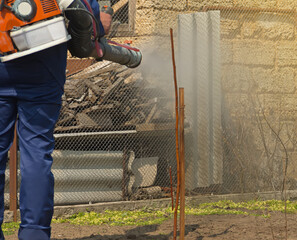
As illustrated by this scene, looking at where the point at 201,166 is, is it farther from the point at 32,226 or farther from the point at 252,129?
the point at 32,226

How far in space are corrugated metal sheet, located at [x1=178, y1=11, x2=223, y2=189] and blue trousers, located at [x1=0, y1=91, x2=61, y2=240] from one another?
4463 millimetres

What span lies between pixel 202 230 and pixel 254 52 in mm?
3873

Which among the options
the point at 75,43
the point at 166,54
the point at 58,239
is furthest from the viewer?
the point at 166,54

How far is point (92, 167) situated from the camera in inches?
269

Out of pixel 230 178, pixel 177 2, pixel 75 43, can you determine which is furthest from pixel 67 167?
pixel 75 43

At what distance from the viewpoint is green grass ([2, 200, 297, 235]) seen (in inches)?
233

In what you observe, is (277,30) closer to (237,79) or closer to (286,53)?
(286,53)

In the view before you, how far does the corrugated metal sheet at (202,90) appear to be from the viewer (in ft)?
24.6

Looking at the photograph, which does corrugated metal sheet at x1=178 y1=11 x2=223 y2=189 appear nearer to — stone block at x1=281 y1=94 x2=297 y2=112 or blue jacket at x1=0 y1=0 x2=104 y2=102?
stone block at x1=281 y1=94 x2=297 y2=112

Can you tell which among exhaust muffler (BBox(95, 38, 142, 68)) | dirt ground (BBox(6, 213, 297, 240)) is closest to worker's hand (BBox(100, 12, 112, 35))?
exhaust muffler (BBox(95, 38, 142, 68))

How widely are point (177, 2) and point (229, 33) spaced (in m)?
0.90

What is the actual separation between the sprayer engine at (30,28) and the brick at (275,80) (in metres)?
5.68

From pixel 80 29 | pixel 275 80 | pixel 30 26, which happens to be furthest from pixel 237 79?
pixel 30 26

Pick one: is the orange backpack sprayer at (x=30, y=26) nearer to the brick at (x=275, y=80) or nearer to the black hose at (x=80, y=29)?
the black hose at (x=80, y=29)
